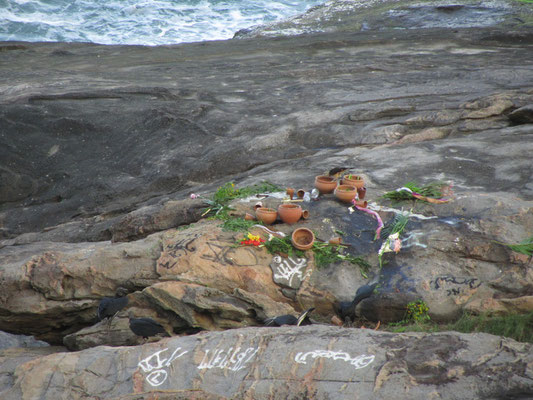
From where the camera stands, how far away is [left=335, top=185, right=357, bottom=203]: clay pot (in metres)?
4.41

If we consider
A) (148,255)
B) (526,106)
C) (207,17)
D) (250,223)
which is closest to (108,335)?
(148,255)

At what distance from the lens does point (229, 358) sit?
2.83 meters

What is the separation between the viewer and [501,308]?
3.43 m

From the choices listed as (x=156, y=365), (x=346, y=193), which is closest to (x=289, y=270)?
(x=346, y=193)

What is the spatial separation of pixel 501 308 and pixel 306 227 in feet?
5.01

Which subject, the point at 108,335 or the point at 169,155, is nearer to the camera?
the point at 108,335

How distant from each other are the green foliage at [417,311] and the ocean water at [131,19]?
20642 mm

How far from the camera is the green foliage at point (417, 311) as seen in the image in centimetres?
359

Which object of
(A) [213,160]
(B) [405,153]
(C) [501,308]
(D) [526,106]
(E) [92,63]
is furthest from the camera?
(E) [92,63]

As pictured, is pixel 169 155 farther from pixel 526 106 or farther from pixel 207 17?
pixel 207 17

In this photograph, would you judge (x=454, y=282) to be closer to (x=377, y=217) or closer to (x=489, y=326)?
(x=489, y=326)

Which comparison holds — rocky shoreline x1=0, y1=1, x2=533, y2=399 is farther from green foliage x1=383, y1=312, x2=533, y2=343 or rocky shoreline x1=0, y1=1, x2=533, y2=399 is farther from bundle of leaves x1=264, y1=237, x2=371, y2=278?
green foliage x1=383, y1=312, x2=533, y2=343

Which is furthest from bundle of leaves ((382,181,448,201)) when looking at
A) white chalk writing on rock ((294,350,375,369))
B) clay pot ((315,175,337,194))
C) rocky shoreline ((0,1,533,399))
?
white chalk writing on rock ((294,350,375,369))

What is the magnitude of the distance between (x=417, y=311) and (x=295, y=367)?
1331 mm
